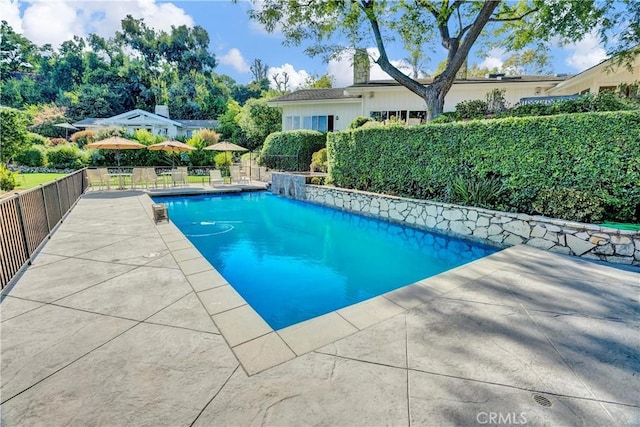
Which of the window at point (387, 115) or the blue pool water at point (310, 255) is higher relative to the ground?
the window at point (387, 115)

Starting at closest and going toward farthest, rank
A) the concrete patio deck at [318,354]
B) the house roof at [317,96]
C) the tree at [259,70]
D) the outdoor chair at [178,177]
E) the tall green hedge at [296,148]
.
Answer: the concrete patio deck at [318,354] < the outdoor chair at [178,177] < the tall green hedge at [296,148] < the house roof at [317,96] < the tree at [259,70]

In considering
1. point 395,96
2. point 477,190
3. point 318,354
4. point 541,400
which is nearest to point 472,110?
point 477,190

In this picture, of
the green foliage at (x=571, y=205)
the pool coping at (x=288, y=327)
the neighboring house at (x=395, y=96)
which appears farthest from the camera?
the neighboring house at (x=395, y=96)

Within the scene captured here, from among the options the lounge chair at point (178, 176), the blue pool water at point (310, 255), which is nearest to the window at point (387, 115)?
the blue pool water at point (310, 255)

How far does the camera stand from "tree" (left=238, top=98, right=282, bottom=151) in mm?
27375

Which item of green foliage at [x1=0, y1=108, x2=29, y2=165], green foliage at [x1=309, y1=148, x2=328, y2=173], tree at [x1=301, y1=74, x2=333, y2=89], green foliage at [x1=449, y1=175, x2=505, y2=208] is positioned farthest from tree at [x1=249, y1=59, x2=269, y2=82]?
green foliage at [x1=449, y1=175, x2=505, y2=208]

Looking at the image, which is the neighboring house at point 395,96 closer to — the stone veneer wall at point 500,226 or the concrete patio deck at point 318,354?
the stone veneer wall at point 500,226

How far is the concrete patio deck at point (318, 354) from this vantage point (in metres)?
2.10

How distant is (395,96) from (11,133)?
791 inches

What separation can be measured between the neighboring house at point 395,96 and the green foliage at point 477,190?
9.09m

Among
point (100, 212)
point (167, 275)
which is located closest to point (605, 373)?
point (167, 275)

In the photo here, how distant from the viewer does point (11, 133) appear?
15.0 m

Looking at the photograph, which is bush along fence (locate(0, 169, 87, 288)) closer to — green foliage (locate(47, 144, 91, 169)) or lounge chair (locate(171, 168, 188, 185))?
lounge chair (locate(171, 168, 188, 185))

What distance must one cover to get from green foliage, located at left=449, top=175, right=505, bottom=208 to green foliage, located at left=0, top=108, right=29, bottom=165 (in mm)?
19723
